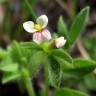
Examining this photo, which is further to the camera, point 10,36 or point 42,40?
point 10,36

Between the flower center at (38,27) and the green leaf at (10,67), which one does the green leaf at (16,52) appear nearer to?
the green leaf at (10,67)

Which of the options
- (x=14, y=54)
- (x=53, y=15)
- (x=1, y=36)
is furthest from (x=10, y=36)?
(x=14, y=54)

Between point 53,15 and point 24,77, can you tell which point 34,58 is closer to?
point 24,77

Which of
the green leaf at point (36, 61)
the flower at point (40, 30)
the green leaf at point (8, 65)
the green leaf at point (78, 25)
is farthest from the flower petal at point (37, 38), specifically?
the green leaf at point (8, 65)

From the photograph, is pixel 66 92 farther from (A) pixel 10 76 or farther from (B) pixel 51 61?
(A) pixel 10 76

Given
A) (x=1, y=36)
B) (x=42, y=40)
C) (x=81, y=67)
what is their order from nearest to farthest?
(x=42, y=40), (x=81, y=67), (x=1, y=36)

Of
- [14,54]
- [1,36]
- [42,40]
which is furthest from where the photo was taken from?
[1,36]

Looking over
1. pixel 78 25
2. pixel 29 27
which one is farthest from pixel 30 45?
pixel 78 25
